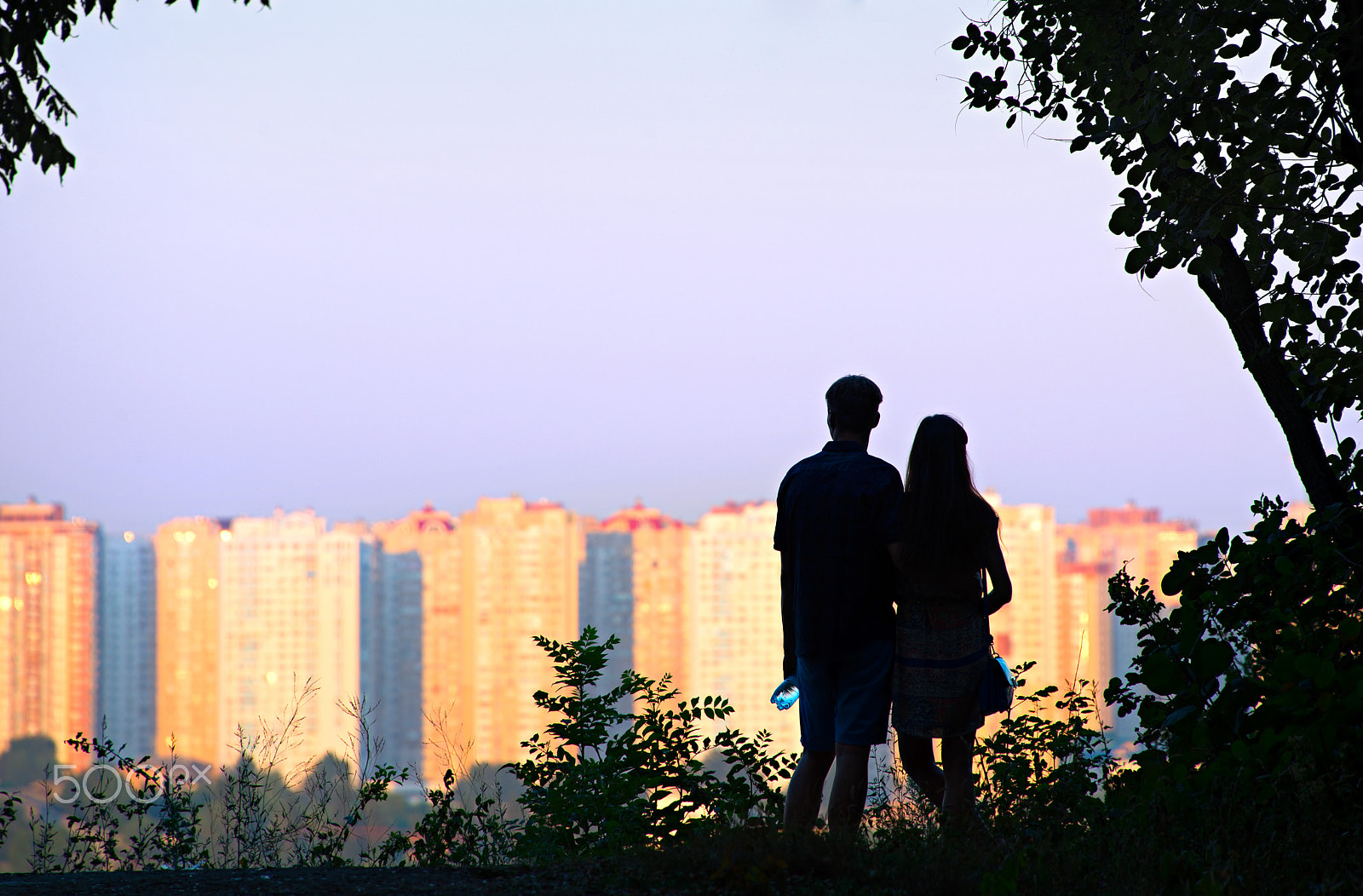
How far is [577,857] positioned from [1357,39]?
3307mm

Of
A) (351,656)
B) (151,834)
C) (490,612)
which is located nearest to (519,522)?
(490,612)

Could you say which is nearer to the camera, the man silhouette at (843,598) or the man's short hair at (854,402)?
the man silhouette at (843,598)

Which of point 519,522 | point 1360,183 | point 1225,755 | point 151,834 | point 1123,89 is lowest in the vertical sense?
point 151,834

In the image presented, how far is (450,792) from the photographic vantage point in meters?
4.33

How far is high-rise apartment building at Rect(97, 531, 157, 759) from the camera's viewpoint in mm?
75125

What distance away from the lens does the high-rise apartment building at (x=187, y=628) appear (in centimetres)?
7450

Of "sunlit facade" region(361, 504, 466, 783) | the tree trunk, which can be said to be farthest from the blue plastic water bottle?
"sunlit facade" region(361, 504, 466, 783)

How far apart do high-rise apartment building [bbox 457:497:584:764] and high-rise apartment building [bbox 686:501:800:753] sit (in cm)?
879

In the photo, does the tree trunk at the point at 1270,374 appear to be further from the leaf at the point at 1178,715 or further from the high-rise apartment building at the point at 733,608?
the high-rise apartment building at the point at 733,608

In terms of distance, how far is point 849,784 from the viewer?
3436mm

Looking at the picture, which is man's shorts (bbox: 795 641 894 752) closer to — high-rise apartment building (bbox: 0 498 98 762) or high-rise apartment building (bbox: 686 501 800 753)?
high-rise apartment building (bbox: 686 501 800 753)

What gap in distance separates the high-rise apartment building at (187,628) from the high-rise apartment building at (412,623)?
1018 cm

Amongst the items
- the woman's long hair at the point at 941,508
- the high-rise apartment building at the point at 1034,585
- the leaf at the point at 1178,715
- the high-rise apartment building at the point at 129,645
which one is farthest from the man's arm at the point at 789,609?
the high-rise apartment building at the point at 129,645

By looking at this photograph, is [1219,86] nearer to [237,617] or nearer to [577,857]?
[577,857]
